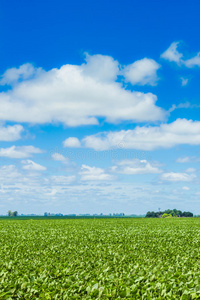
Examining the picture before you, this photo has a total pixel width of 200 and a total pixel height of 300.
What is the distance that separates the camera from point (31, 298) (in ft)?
28.6

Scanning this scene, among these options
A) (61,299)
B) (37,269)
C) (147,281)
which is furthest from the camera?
(37,269)

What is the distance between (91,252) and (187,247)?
21.0 feet

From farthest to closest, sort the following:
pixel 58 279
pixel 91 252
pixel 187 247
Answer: pixel 187 247
pixel 91 252
pixel 58 279

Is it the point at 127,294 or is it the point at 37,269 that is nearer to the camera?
the point at 127,294

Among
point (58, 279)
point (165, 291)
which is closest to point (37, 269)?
point (58, 279)

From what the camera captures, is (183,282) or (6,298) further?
(183,282)

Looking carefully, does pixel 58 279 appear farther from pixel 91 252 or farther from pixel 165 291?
pixel 91 252

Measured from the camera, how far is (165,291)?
8.55 meters

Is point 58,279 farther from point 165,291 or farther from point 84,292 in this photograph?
point 165,291

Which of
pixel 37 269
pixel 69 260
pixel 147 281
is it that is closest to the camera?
pixel 147 281

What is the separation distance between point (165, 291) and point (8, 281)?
16.7ft

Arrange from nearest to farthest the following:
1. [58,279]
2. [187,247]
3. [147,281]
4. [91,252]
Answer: [147,281] → [58,279] → [91,252] → [187,247]

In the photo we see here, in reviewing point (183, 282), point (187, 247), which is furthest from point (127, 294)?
point (187, 247)

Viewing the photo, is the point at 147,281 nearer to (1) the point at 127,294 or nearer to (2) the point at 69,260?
(1) the point at 127,294
